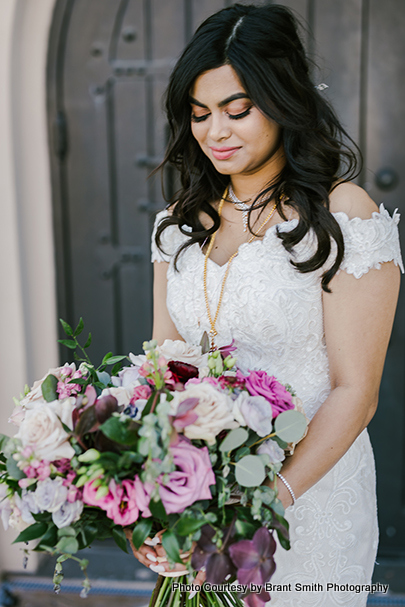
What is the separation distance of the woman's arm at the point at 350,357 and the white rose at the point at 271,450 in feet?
0.98

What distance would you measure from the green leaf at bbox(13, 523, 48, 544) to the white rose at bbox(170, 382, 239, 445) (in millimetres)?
312

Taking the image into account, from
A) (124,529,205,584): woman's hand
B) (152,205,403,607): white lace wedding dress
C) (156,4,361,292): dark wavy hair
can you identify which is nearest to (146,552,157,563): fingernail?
(124,529,205,584): woman's hand

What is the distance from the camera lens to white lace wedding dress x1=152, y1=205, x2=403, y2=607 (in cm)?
150

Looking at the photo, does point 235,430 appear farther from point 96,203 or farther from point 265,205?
point 96,203

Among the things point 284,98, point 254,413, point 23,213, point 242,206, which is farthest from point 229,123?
point 23,213

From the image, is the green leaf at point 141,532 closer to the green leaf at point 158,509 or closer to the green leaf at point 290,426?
the green leaf at point 158,509

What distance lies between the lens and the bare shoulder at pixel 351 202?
1462 mm

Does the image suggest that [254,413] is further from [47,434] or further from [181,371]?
[47,434]

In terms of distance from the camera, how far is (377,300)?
1407 mm

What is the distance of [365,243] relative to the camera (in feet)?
4.66

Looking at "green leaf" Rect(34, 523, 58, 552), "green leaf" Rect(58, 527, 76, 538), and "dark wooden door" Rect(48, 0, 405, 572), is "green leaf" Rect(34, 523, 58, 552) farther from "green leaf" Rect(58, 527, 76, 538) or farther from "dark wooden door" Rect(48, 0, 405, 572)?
"dark wooden door" Rect(48, 0, 405, 572)

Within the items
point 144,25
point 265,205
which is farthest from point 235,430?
point 144,25

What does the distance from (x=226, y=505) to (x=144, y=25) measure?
2276mm

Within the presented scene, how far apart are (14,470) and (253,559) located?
1.45ft
